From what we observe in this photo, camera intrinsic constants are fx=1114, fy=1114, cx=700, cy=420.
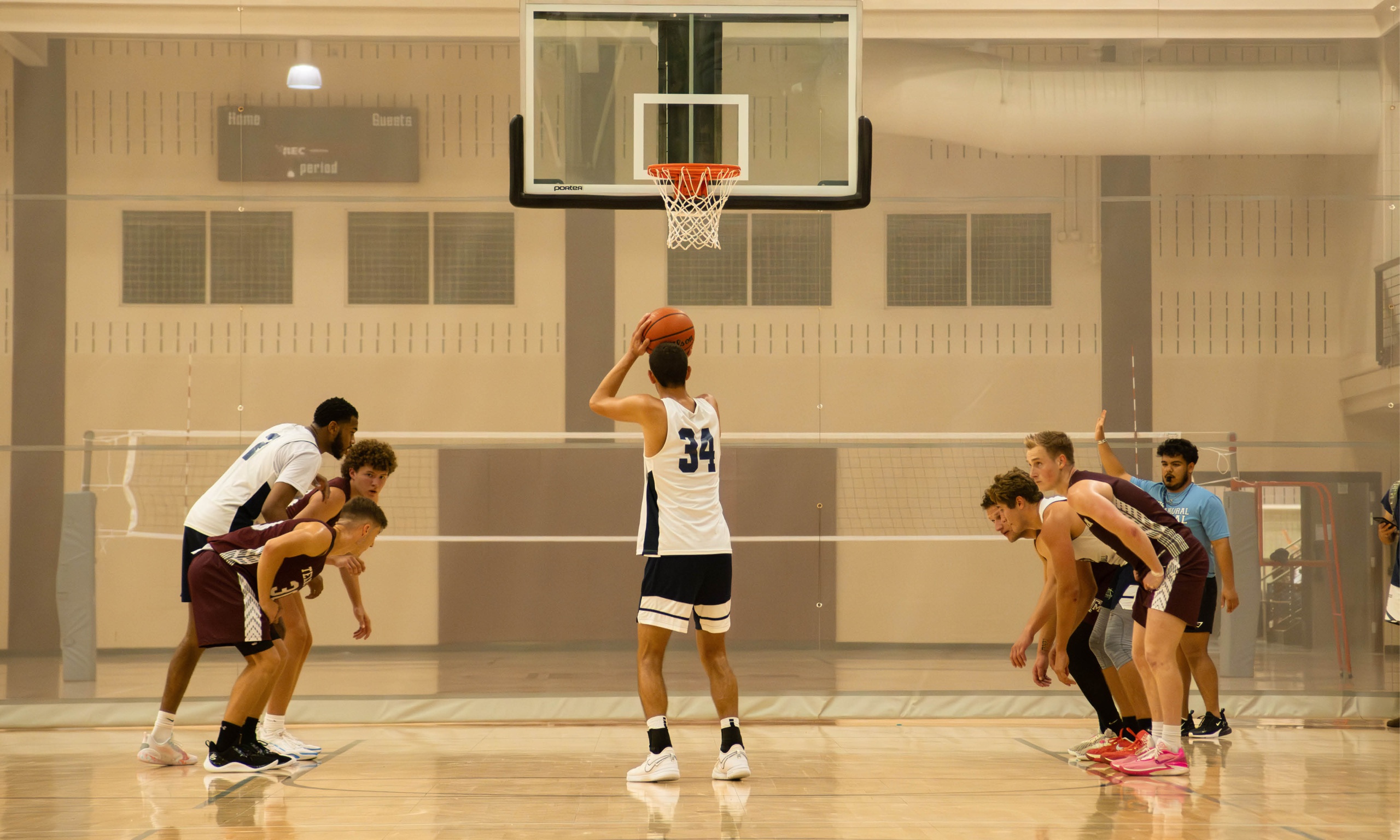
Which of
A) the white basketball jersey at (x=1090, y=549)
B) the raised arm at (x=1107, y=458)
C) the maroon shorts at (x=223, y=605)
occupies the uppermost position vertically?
the raised arm at (x=1107, y=458)

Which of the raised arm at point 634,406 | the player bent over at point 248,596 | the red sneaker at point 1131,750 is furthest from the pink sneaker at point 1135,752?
the player bent over at point 248,596

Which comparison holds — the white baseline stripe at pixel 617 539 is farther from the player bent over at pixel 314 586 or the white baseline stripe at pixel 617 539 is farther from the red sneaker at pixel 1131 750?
the red sneaker at pixel 1131 750

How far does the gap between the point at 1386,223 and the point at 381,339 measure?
635cm

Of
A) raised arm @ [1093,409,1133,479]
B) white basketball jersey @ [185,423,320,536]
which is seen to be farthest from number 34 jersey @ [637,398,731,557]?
raised arm @ [1093,409,1133,479]

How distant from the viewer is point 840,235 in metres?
7.04

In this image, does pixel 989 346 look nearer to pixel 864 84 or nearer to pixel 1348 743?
pixel 864 84

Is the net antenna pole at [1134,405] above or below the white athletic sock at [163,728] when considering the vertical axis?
above

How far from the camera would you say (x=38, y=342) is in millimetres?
6824

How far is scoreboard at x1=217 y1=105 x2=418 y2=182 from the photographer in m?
6.88

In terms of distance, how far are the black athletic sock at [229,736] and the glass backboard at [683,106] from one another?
2874 mm

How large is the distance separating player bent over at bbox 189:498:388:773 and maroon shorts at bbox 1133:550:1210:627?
321cm

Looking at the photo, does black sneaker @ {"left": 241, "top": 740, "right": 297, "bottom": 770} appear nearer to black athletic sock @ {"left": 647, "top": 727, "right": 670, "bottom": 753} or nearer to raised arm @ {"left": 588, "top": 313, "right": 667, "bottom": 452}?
black athletic sock @ {"left": 647, "top": 727, "right": 670, "bottom": 753}

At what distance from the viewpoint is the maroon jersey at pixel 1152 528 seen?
14.8ft

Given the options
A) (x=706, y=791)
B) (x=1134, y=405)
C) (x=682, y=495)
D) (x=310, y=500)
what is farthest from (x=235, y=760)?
(x=1134, y=405)
